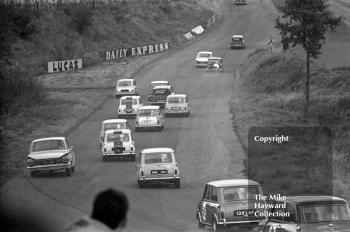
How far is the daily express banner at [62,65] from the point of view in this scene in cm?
8588

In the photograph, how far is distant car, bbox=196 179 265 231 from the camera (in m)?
21.9

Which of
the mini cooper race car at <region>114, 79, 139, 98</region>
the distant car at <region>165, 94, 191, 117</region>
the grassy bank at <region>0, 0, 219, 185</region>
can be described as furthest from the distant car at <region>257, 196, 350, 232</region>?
the mini cooper race car at <region>114, 79, 139, 98</region>

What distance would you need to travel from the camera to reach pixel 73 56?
91875mm

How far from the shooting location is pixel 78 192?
3362 cm

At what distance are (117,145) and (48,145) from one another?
559cm

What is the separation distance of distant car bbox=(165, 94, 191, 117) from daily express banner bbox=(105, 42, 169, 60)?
34.7 m

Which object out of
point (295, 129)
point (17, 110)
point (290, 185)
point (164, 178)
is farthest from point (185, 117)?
point (290, 185)

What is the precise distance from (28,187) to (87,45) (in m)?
63.2

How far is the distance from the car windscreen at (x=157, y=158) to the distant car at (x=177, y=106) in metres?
24.5

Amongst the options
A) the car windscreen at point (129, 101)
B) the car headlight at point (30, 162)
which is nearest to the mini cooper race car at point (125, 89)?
the car windscreen at point (129, 101)

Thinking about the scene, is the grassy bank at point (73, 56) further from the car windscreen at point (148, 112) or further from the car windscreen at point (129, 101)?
the car windscreen at point (148, 112)

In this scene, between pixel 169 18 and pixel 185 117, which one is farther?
pixel 169 18

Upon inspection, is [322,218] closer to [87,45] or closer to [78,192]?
[78,192]

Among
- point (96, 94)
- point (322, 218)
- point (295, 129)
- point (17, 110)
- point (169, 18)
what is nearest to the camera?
point (322, 218)
